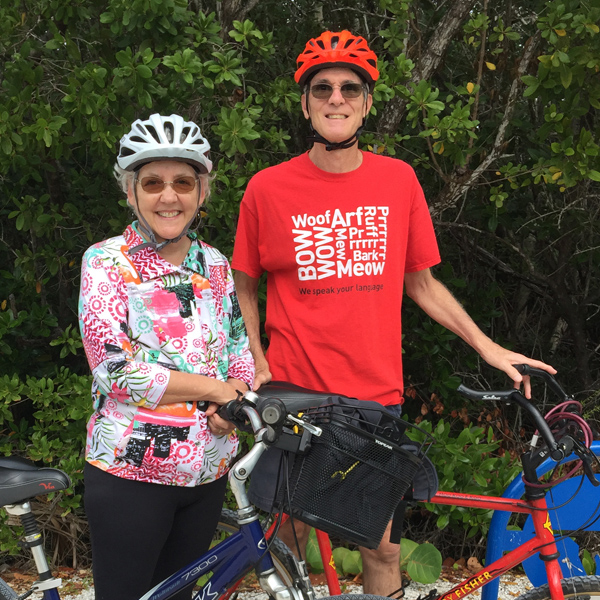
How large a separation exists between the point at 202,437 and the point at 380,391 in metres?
0.75

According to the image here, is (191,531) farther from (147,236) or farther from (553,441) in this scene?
Answer: (553,441)

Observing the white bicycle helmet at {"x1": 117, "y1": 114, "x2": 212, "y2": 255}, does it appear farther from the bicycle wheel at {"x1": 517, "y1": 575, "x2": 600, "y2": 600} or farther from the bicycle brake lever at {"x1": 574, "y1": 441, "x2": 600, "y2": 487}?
the bicycle wheel at {"x1": 517, "y1": 575, "x2": 600, "y2": 600}

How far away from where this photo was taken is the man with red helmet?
8.45 ft

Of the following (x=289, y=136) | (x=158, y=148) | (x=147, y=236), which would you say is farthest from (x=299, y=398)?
(x=289, y=136)

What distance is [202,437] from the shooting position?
2102 mm

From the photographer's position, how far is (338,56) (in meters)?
2.57

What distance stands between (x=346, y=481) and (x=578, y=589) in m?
1.15

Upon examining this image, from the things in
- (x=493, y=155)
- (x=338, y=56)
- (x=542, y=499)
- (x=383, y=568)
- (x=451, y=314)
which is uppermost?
(x=338, y=56)

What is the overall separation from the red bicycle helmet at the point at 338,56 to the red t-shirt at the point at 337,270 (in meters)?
0.30

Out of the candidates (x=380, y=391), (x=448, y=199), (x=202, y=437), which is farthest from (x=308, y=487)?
(x=448, y=199)

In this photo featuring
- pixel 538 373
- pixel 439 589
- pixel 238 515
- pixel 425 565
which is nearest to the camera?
pixel 238 515

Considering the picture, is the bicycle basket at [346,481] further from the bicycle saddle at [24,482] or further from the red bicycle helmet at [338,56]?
the red bicycle helmet at [338,56]

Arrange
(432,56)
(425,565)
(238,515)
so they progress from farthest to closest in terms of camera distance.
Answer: (432,56) → (425,565) → (238,515)

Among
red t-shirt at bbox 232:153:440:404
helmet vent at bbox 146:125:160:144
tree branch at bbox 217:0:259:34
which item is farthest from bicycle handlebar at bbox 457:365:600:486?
tree branch at bbox 217:0:259:34
